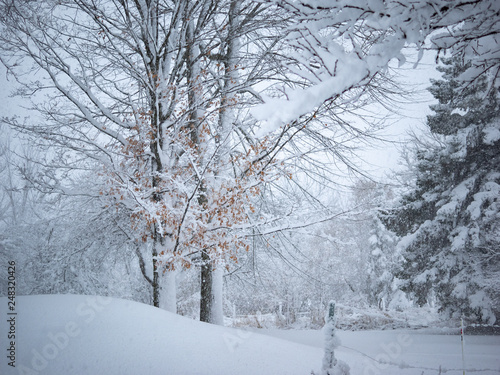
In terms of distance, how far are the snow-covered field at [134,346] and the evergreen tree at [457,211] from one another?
20.8ft

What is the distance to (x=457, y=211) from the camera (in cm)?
1077

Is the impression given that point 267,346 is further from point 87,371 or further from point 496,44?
point 496,44

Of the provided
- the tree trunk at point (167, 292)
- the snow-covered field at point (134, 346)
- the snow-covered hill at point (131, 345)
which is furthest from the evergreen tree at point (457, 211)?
the snow-covered hill at point (131, 345)

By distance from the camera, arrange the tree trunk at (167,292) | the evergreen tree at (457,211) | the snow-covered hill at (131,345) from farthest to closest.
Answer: the evergreen tree at (457,211)
the tree trunk at (167,292)
the snow-covered hill at (131,345)

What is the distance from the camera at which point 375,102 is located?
7.49 m

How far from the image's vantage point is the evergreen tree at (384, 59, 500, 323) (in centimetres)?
984

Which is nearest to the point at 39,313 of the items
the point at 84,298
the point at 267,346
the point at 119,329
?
the point at 84,298

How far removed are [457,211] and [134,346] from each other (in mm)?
11458

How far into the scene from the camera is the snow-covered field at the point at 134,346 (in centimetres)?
305

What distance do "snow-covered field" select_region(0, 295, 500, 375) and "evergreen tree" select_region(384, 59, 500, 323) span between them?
6346 mm

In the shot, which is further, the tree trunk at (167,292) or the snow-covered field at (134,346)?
the tree trunk at (167,292)

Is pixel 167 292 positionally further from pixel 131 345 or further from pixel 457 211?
pixel 457 211

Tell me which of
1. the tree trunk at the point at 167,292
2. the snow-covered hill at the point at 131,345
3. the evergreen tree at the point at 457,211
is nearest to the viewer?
the snow-covered hill at the point at 131,345

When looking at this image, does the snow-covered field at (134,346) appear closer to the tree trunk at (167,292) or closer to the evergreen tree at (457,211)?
the tree trunk at (167,292)
